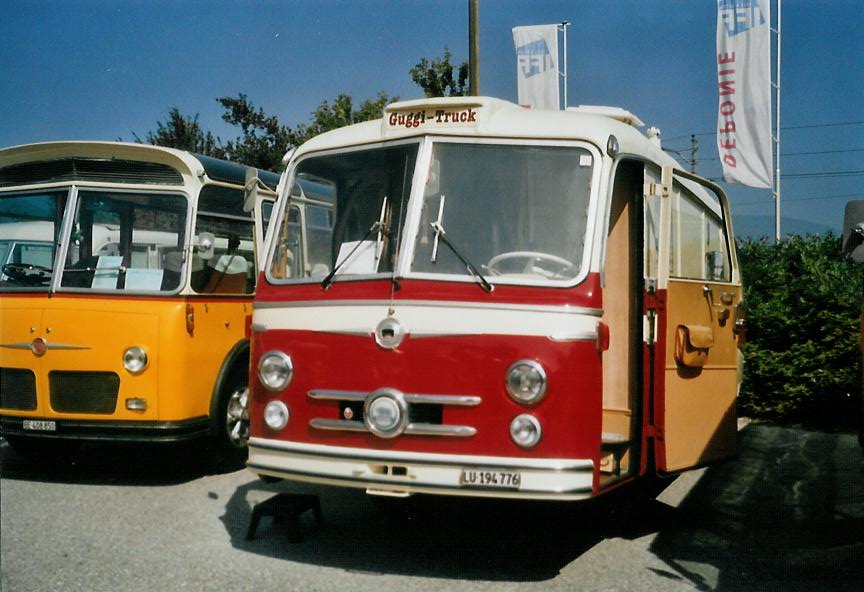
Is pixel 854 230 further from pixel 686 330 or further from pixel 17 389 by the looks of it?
pixel 17 389

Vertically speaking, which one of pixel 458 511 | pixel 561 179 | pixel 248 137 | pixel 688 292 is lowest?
pixel 458 511

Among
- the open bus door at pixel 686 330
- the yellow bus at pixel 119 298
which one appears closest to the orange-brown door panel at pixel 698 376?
the open bus door at pixel 686 330

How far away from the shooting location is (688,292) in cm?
646

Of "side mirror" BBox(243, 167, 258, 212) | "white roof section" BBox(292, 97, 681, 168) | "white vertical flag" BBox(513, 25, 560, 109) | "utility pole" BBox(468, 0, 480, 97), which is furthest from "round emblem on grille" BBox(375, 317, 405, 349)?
"white vertical flag" BBox(513, 25, 560, 109)

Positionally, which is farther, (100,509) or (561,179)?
(100,509)

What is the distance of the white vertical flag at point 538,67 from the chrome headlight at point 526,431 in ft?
45.8

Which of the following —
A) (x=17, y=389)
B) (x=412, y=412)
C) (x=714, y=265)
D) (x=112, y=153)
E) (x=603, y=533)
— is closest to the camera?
(x=412, y=412)

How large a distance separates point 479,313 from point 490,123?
4.07 feet

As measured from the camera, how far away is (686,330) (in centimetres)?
625

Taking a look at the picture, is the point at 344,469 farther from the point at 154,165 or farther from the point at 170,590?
the point at 154,165

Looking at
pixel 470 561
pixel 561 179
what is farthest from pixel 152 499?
pixel 561 179

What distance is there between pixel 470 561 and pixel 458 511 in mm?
1290

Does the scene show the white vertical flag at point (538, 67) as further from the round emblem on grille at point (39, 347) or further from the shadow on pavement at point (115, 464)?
the round emblem on grille at point (39, 347)

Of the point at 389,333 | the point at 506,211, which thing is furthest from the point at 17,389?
the point at 506,211
